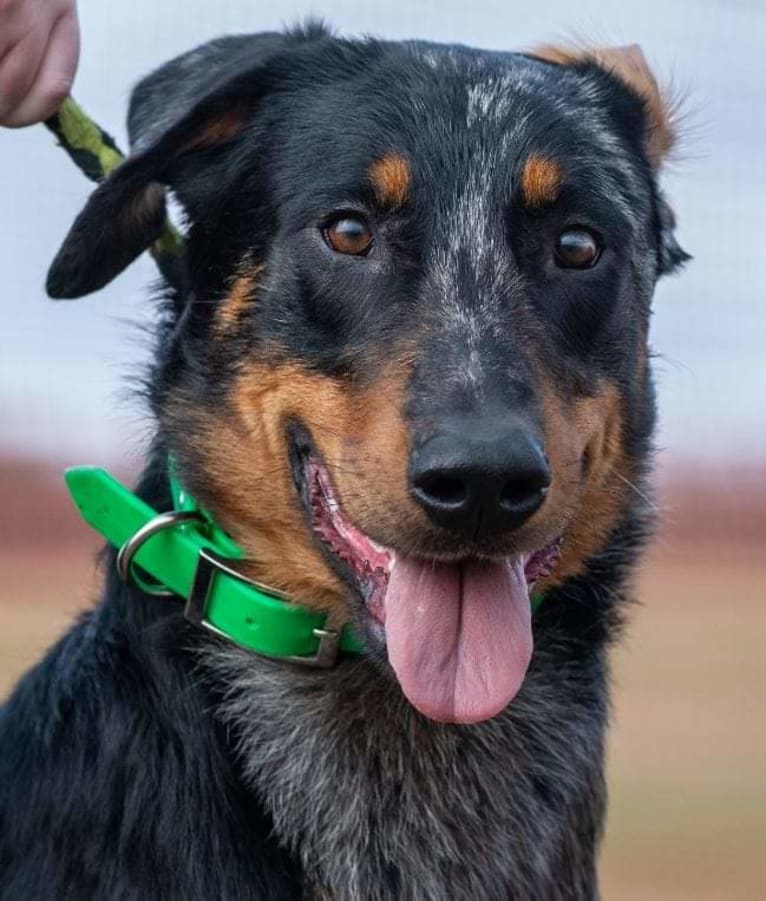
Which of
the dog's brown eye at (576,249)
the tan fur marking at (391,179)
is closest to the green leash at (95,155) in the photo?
the tan fur marking at (391,179)

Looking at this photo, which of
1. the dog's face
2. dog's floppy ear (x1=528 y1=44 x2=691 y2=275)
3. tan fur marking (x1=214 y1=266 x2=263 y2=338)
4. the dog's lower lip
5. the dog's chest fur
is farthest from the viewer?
dog's floppy ear (x1=528 y1=44 x2=691 y2=275)

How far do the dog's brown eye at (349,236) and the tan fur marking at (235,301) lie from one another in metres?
0.18

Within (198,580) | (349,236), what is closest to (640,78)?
(349,236)

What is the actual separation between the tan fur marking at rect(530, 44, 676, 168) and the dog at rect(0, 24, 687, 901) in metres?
0.24

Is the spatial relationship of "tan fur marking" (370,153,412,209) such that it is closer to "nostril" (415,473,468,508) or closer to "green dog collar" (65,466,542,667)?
"nostril" (415,473,468,508)

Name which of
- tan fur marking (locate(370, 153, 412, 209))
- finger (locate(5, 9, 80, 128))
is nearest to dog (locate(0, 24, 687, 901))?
tan fur marking (locate(370, 153, 412, 209))

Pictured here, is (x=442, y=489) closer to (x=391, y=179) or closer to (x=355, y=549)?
(x=355, y=549)

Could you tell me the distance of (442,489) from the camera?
9.65 feet

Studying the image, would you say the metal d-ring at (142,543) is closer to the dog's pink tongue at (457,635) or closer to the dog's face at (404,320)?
the dog's face at (404,320)

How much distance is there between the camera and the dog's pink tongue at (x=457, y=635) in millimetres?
3068

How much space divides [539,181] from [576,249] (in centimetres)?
16

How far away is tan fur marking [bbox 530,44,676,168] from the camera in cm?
389

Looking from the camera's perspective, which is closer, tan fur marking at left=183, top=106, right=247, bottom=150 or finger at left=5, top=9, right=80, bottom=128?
finger at left=5, top=9, right=80, bottom=128

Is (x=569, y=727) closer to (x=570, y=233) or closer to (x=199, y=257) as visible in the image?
(x=570, y=233)
